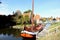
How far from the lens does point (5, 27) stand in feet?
47.0

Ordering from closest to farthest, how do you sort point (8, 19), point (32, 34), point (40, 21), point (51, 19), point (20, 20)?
point (32, 34) → point (51, 19) → point (40, 21) → point (20, 20) → point (8, 19)

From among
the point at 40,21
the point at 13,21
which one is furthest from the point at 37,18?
the point at 13,21

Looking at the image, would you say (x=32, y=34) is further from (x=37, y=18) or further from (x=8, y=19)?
(x=8, y=19)

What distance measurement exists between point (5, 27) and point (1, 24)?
50 centimetres

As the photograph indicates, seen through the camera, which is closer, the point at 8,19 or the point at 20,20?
the point at 20,20

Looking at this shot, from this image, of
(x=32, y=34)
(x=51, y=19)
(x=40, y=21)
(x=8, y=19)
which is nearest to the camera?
(x=32, y=34)

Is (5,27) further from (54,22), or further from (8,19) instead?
(54,22)

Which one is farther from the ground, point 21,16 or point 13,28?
point 21,16

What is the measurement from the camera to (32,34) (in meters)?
7.56

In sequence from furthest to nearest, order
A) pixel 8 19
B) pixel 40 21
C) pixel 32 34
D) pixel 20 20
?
1. pixel 8 19
2. pixel 20 20
3. pixel 40 21
4. pixel 32 34

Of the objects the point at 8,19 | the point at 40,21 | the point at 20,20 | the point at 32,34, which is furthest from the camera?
the point at 8,19

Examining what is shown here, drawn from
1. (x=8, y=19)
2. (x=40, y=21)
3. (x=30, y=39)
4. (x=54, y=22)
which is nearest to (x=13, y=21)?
(x=8, y=19)

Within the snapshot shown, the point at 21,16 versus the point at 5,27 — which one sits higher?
the point at 21,16

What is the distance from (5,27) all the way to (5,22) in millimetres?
805
